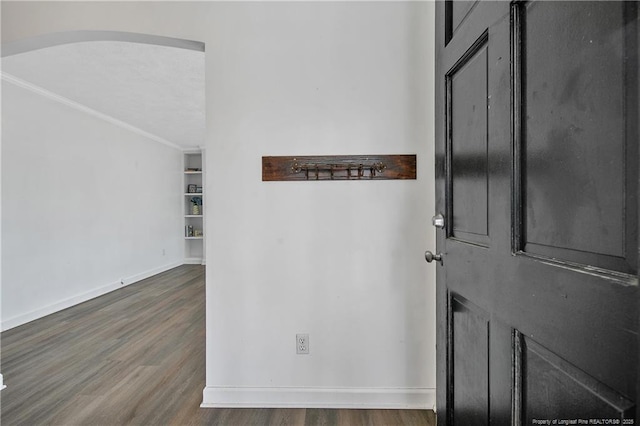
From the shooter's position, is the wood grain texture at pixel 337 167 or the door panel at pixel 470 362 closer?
the door panel at pixel 470 362

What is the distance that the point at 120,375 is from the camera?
2395 mm

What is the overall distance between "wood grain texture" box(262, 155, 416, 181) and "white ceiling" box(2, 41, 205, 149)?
1.40 meters

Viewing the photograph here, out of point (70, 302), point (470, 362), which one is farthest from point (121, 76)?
point (470, 362)

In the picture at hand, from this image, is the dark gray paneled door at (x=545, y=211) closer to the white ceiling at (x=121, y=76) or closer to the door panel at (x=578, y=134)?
the door panel at (x=578, y=134)

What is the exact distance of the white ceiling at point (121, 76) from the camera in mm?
2781

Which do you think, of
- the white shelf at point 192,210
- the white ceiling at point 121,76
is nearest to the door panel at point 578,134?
the white ceiling at point 121,76

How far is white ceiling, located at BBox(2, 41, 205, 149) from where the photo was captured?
Answer: 2781 mm

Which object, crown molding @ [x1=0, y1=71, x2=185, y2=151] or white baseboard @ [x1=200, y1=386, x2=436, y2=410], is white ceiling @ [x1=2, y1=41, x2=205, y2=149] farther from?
white baseboard @ [x1=200, y1=386, x2=436, y2=410]

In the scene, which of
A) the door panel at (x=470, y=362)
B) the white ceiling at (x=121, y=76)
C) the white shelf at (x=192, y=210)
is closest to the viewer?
the door panel at (x=470, y=362)

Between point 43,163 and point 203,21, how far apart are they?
302cm

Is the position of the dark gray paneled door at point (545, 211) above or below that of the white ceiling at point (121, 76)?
below

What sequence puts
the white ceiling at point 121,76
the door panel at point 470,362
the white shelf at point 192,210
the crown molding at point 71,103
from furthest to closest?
the white shelf at point 192,210
the crown molding at point 71,103
the white ceiling at point 121,76
the door panel at point 470,362

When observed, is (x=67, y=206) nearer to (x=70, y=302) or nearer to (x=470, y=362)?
(x=70, y=302)

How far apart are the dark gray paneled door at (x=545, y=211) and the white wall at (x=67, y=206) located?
413 cm
